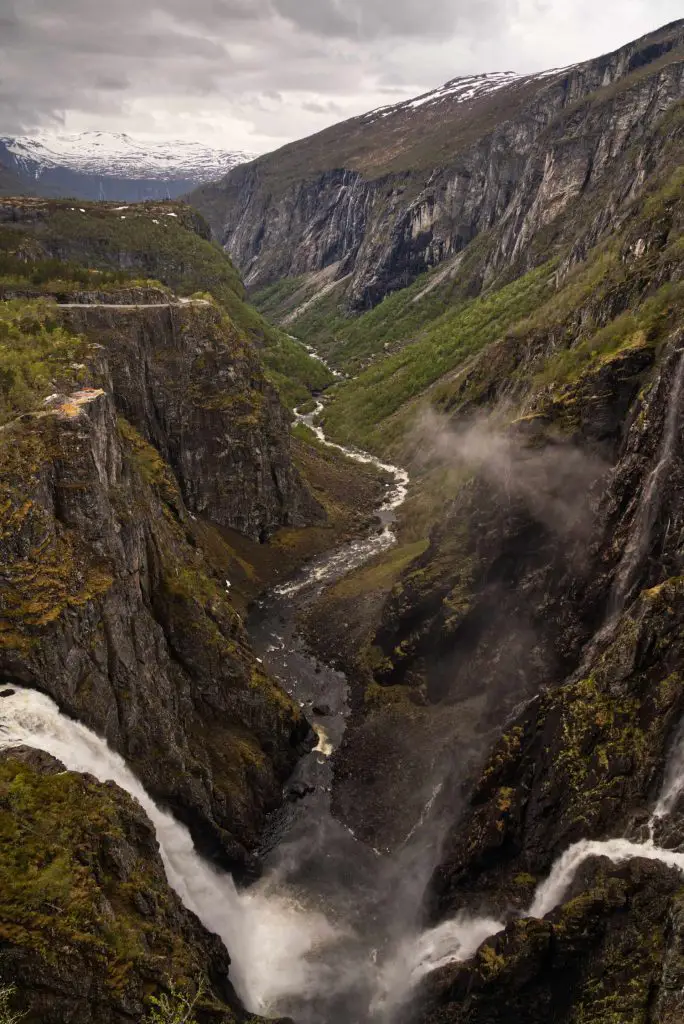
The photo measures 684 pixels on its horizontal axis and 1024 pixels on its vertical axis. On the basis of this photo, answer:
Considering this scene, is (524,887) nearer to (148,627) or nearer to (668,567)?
(668,567)

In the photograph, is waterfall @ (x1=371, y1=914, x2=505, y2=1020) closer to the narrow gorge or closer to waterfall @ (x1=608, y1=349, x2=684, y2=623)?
the narrow gorge

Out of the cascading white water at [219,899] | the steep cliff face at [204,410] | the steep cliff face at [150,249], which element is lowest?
the cascading white water at [219,899]

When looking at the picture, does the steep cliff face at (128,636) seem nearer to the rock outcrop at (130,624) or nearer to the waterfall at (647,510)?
the rock outcrop at (130,624)

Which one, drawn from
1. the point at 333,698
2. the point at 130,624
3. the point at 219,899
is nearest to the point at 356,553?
the point at 333,698

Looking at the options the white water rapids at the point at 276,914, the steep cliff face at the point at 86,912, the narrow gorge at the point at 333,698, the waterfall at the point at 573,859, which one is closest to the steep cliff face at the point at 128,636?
the narrow gorge at the point at 333,698

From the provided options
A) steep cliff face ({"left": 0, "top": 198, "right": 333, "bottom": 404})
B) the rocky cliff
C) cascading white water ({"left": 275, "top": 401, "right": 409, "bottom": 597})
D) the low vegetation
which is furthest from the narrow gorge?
steep cliff face ({"left": 0, "top": 198, "right": 333, "bottom": 404})

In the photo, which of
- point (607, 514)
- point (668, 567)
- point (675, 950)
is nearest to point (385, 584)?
point (607, 514)
